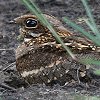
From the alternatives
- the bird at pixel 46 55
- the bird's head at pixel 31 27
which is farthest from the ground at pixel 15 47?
the bird's head at pixel 31 27

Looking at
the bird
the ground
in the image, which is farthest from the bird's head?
the ground

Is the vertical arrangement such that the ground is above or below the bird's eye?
below

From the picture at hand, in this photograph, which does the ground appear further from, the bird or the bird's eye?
the bird's eye

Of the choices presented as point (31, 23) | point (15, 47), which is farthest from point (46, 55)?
point (15, 47)

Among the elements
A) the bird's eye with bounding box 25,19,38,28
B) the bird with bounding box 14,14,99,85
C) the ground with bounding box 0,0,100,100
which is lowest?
the ground with bounding box 0,0,100,100

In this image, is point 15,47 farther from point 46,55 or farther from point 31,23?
point 46,55

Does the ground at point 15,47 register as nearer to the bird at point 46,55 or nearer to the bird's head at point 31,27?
the bird at point 46,55
